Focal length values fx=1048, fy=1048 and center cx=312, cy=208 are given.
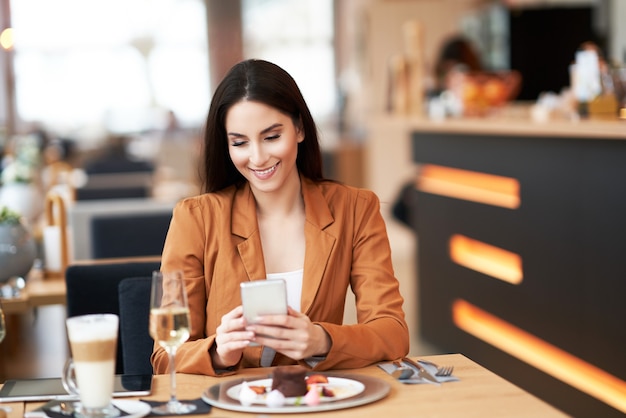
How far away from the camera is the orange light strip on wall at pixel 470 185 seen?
14.7ft

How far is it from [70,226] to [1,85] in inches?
466

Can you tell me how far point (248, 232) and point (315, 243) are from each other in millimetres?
145

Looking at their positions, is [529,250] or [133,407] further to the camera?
[529,250]

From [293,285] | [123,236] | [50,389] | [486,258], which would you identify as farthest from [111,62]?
[50,389]

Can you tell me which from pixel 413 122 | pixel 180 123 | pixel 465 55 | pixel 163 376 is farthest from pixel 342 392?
pixel 180 123

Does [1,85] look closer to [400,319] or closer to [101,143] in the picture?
[101,143]

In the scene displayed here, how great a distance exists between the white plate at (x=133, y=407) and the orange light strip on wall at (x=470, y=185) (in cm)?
289

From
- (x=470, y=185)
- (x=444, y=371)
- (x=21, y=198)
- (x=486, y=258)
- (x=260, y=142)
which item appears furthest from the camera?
(x=21, y=198)

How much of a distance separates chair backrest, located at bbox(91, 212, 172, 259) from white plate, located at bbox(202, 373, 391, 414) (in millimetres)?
2174

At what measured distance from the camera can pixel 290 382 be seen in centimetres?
170

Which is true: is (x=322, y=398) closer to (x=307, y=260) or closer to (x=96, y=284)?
(x=307, y=260)

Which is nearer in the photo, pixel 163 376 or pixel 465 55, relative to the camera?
pixel 163 376

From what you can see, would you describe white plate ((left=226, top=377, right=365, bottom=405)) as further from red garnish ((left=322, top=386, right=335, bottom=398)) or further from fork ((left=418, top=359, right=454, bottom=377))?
fork ((left=418, top=359, right=454, bottom=377))

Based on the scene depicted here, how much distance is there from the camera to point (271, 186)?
219 centimetres
